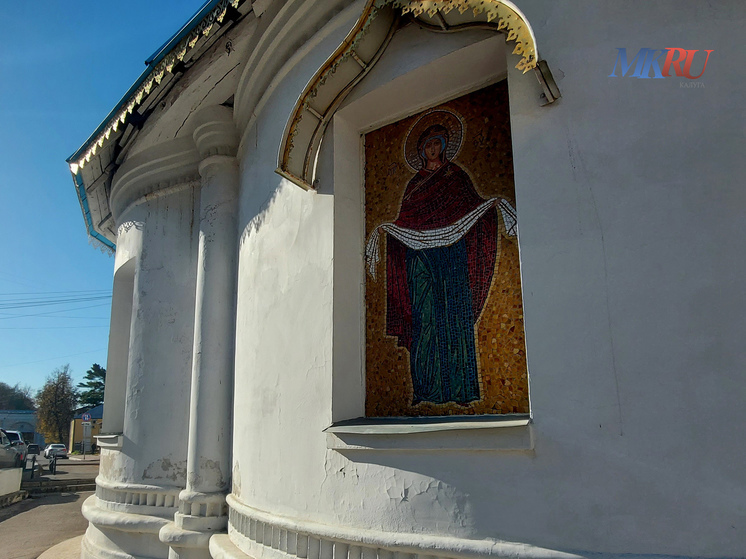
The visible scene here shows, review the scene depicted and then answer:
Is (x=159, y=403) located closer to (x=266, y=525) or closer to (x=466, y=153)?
(x=266, y=525)

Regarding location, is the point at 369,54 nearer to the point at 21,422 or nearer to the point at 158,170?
the point at 158,170

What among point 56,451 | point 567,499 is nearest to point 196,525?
point 567,499

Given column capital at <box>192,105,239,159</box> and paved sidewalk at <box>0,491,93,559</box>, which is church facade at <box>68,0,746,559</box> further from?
paved sidewalk at <box>0,491,93,559</box>

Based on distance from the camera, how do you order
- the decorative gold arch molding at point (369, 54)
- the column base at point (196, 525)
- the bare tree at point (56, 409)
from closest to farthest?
the decorative gold arch molding at point (369, 54), the column base at point (196, 525), the bare tree at point (56, 409)

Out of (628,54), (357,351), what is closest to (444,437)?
(357,351)

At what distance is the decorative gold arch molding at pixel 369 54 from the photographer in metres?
2.84

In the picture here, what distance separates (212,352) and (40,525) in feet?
23.2

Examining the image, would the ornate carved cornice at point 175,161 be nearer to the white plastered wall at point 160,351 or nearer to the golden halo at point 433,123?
the white plastered wall at point 160,351

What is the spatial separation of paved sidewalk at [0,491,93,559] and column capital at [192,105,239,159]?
513 cm

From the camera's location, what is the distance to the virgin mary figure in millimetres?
3328

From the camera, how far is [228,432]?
528cm

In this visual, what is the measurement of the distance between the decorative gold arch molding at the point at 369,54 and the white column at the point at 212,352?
1940mm

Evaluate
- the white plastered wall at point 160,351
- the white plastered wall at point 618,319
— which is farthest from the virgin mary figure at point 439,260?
the white plastered wall at point 160,351

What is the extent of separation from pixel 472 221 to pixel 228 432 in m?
3.14
